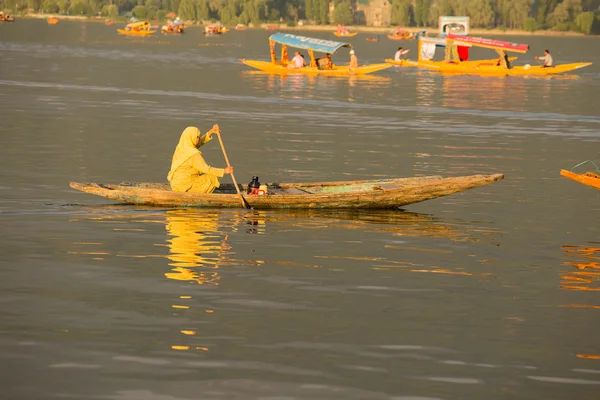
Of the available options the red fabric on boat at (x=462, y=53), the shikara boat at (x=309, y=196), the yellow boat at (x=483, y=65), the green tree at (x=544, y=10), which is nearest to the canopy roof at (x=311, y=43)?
the yellow boat at (x=483, y=65)

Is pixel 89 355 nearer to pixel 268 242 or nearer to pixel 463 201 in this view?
pixel 268 242

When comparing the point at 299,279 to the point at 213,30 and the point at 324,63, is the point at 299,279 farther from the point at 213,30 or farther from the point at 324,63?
the point at 213,30

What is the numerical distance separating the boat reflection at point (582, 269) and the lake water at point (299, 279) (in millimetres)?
61

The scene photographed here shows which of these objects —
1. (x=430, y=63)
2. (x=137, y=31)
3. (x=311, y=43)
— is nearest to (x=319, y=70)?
(x=311, y=43)

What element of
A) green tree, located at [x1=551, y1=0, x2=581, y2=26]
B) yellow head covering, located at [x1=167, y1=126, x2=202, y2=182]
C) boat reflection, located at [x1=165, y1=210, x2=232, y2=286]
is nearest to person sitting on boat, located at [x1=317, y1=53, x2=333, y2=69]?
yellow head covering, located at [x1=167, y1=126, x2=202, y2=182]

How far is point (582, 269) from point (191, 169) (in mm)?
6755

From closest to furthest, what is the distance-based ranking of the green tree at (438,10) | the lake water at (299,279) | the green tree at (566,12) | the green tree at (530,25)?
1. the lake water at (299,279)
2. the green tree at (438,10)
3. the green tree at (530,25)
4. the green tree at (566,12)

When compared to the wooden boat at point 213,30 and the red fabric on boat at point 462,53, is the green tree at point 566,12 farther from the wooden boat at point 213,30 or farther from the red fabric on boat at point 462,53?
the red fabric on boat at point 462,53

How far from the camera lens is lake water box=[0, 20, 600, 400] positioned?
11375mm

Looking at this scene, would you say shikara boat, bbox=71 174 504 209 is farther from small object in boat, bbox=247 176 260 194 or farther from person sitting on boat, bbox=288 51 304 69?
person sitting on boat, bbox=288 51 304 69

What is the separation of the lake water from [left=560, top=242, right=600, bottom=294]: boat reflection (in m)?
0.06

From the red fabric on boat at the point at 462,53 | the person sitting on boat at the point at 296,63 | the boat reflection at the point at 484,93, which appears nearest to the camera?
the boat reflection at the point at 484,93

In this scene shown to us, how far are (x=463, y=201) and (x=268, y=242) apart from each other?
627 centimetres

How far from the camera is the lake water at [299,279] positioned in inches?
448
